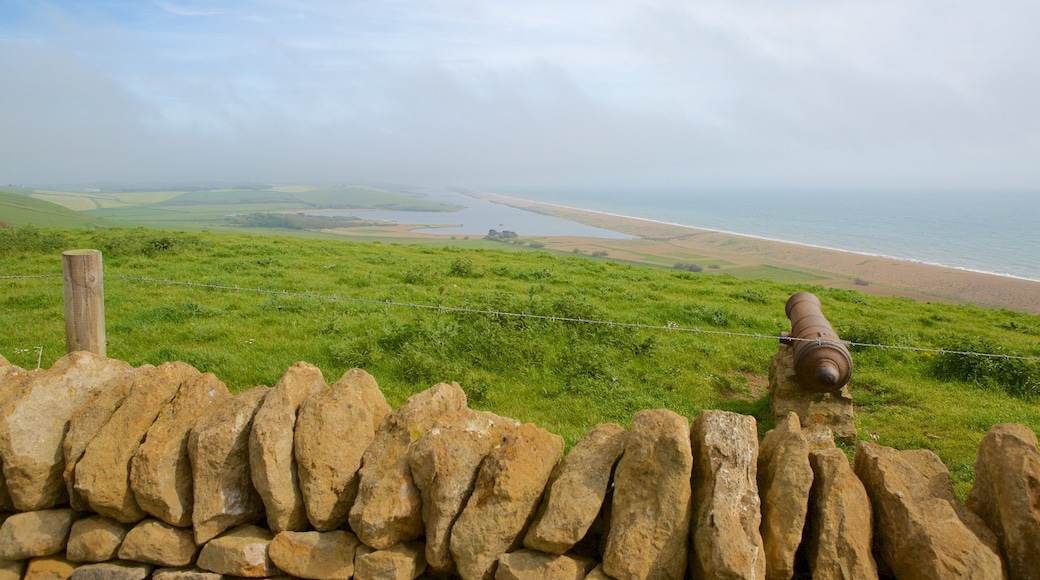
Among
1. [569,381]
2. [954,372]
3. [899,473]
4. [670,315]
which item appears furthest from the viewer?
[670,315]

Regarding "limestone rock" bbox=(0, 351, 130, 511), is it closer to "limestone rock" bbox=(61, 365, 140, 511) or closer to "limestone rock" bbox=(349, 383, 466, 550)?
"limestone rock" bbox=(61, 365, 140, 511)

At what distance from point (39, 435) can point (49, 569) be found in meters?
1.09

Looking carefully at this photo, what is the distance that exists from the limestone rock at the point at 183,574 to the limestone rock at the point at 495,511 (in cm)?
199

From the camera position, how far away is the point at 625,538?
4.00 m

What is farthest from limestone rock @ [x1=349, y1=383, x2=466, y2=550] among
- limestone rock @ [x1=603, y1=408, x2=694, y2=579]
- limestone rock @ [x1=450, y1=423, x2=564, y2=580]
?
limestone rock @ [x1=603, y1=408, x2=694, y2=579]

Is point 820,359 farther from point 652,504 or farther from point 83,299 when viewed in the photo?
point 83,299

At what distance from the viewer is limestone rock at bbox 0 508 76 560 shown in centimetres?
505

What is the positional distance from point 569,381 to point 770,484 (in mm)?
5262

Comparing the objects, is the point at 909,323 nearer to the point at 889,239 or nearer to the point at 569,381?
the point at 569,381

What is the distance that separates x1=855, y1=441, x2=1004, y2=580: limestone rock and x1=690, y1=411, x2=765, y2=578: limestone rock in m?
0.82

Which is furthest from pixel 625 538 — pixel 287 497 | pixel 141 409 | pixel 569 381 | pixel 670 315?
pixel 670 315

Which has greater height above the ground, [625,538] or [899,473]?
[899,473]

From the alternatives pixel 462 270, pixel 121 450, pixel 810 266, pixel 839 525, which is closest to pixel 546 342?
pixel 121 450

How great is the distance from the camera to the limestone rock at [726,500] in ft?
12.2
